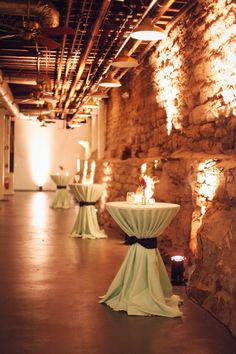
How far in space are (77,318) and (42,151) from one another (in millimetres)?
17766

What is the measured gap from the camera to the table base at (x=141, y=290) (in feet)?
12.3

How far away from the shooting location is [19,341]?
3.14m


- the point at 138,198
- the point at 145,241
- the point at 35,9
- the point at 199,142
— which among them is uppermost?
the point at 35,9

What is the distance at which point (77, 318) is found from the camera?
3.64 m

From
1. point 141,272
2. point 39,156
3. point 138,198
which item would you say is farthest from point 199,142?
point 39,156

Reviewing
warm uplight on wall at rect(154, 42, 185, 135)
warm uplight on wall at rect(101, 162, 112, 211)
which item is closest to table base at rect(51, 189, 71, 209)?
warm uplight on wall at rect(101, 162, 112, 211)

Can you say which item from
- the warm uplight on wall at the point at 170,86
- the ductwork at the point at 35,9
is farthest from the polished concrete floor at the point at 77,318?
the ductwork at the point at 35,9

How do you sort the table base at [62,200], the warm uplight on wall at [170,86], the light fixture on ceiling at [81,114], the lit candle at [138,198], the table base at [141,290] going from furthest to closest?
the table base at [62,200], the light fixture on ceiling at [81,114], the warm uplight on wall at [170,86], the lit candle at [138,198], the table base at [141,290]

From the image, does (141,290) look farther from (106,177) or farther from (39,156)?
(39,156)

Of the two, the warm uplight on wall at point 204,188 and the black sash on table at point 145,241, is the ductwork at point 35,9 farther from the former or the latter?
the black sash on table at point 145,241

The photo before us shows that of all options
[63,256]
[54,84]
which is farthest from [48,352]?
[54,84]

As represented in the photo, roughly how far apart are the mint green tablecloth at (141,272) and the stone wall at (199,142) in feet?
1.30

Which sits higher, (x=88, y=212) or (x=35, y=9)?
(x=35, y=9)

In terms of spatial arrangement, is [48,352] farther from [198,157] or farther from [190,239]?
[198,157]
